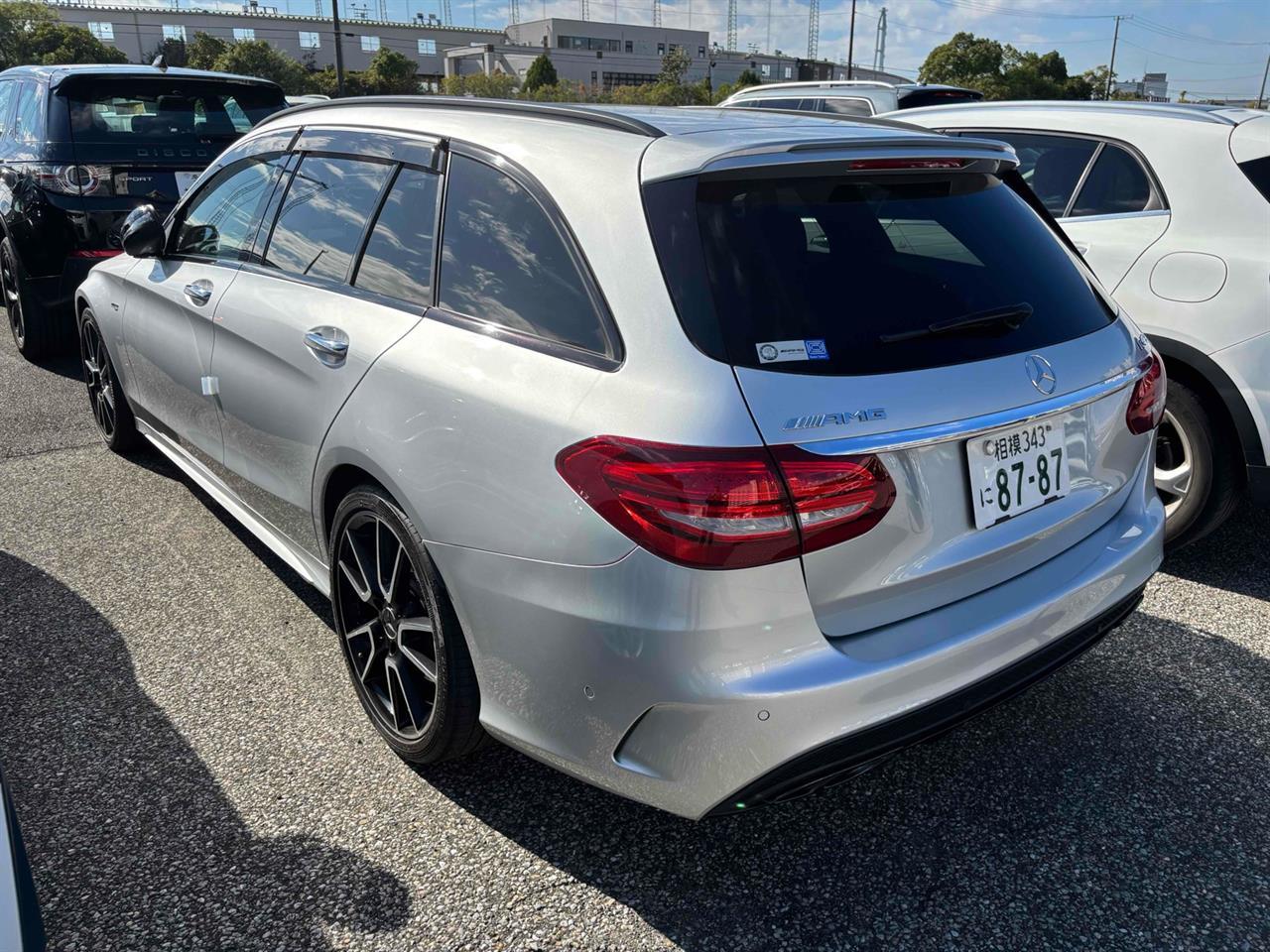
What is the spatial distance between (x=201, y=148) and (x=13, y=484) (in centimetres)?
288

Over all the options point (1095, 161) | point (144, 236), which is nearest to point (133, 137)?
point (144, 236)

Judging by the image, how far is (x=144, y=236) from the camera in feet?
12.4

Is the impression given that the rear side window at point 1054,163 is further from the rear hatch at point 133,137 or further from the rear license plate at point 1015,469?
the rear hatch at point 133,137

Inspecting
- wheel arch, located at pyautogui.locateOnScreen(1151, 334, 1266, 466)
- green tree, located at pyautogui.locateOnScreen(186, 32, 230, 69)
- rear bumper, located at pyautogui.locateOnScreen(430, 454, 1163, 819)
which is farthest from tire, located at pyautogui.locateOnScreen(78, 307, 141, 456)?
green tree, located at pyautogui.locateOnScreen(186, 32, 230, 69)

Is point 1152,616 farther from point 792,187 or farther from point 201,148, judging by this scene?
point 201,148

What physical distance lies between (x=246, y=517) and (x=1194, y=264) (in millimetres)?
3589

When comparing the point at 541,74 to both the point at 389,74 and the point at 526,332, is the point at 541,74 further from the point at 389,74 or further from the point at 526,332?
the point at 526,332

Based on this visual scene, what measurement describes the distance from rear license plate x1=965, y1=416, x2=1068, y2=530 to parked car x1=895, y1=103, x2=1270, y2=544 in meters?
1.90

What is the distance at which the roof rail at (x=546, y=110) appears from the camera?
7.25 feet

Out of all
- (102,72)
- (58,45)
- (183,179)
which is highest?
(58,45)

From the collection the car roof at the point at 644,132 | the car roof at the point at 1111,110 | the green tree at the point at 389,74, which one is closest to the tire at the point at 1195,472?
the car roof at the point at 1111,110

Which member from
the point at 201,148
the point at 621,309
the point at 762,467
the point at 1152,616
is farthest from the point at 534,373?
the point at 201,148

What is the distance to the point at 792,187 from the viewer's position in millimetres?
2066

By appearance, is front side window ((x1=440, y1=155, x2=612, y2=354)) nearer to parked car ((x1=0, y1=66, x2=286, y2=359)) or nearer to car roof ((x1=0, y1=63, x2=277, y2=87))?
parked car ((x1=0, y1=66, x2=286, y2=359))
